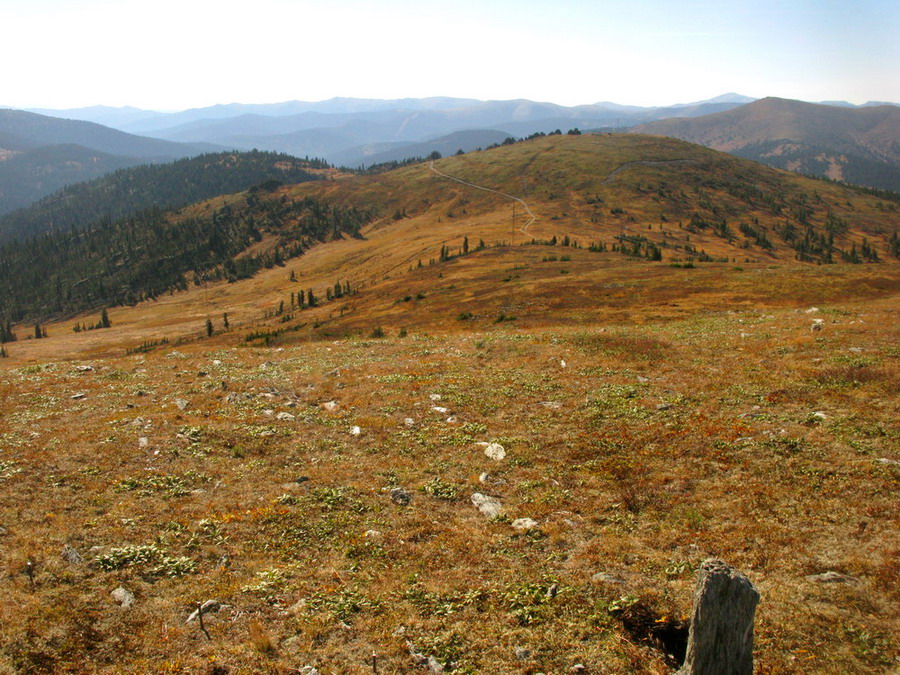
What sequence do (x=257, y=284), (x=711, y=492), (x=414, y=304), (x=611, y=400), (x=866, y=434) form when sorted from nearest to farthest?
(x=711, y=492) < (x=866, y=434) < (x=611, y=400) < (x=414, y=304) < (x=257, y=284)

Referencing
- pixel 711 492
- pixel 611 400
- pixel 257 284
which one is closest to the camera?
pixel 711 492

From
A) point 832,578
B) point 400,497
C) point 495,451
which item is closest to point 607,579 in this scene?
point 832,578

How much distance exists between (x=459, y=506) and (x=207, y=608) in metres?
6.39

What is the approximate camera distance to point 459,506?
13.4 meters

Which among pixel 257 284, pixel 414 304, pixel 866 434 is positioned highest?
pixel 866 434

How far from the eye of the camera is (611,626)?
863cm

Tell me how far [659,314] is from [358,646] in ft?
135

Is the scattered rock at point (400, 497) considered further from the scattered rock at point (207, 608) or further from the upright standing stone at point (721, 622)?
the upright standing stone at point (721, 622)

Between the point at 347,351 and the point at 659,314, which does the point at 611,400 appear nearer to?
the point at 347,351

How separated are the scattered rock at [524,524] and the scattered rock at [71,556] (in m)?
9.71

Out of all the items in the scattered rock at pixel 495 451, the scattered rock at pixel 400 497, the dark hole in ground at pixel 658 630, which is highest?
the dark hole in ground at pixel 658 630

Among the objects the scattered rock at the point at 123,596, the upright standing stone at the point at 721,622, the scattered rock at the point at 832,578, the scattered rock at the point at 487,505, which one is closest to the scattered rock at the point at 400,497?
the scattered rock at the point at 487,505

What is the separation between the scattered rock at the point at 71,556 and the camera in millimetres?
10295

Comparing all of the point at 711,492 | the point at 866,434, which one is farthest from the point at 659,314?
the point at 711,492
